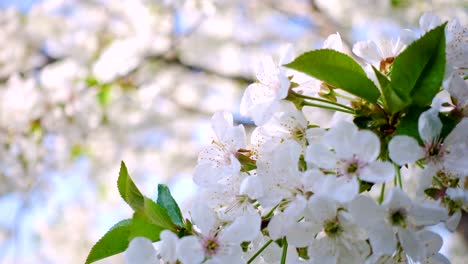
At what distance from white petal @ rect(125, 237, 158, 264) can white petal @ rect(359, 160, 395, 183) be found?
0.86 feet

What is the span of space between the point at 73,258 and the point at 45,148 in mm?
3842

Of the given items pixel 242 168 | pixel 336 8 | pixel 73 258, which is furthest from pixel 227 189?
pixel 73 258

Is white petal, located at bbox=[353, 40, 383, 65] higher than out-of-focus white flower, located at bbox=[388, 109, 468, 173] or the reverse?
higher

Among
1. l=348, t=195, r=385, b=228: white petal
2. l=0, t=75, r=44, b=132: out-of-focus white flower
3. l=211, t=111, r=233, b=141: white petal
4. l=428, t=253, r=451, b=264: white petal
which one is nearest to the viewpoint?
l=348, t=195, r=385, b=228: white petal

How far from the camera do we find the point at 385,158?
0.75m

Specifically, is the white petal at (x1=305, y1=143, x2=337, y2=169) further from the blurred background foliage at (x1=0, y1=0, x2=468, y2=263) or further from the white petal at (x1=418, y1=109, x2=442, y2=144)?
the blurred background foliage at (x1=0, y1=0, x2=468, y2=263)

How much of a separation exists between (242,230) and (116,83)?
2.88 metres

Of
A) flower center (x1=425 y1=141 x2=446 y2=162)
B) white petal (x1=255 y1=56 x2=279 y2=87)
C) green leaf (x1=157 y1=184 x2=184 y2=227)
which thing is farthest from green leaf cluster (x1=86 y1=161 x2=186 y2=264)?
flower center (x1=425 y1=141 x2=446 y2=162)

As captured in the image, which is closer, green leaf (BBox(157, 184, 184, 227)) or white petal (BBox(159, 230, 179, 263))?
white petal (BBox(159, 230, 179, 263))

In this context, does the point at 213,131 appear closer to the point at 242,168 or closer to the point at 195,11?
the point at 242,168

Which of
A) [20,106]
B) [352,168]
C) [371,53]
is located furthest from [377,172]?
[20,106]

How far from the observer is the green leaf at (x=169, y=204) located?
822mm

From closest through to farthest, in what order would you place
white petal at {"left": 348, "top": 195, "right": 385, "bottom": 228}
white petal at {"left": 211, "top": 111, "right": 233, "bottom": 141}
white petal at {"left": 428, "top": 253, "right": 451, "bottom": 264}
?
white petal at {"left": 348, "top": 195, "right": 385, "bottom": 228}, white petal at {"left": 428, "top": 253, "right": 451, "bottom": 264}, white petal at {"left": 211, "top": 111, "right": 233, "bottom": 141}

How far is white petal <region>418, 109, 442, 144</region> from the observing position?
0.70 m
